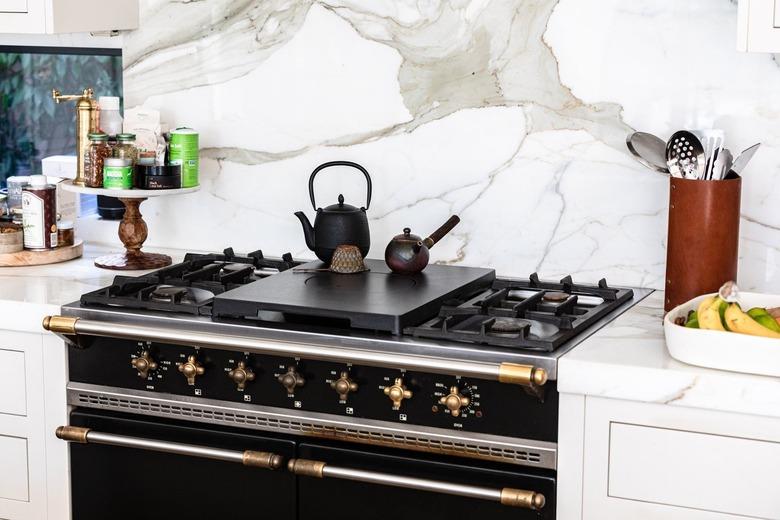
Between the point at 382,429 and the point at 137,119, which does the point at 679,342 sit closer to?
the point at 382,429

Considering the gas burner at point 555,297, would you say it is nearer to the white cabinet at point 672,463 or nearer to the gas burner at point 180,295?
the white cabinet at point 672,463

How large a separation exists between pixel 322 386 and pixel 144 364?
→ 40cm

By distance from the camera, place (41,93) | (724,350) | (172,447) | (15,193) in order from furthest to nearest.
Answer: (41,93) → (15,193) → (172,447) → (724,350)

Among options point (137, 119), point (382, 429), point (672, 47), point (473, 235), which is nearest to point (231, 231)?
point (137, 119)

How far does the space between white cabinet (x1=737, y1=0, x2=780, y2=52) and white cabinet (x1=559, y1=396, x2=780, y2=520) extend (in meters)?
0.71

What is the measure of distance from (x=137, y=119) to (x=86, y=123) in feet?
0.43

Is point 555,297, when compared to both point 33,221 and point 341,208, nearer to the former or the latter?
point 341,208

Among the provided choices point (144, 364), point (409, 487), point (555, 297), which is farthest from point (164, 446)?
point (555, 297)

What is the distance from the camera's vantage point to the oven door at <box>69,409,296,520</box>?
2.43 m

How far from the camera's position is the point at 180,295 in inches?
101

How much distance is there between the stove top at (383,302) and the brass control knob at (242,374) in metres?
0.09

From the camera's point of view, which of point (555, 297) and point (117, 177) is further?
point (117, 177)

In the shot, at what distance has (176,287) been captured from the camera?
268cm

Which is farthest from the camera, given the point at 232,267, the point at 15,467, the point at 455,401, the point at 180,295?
the point at 232,267
